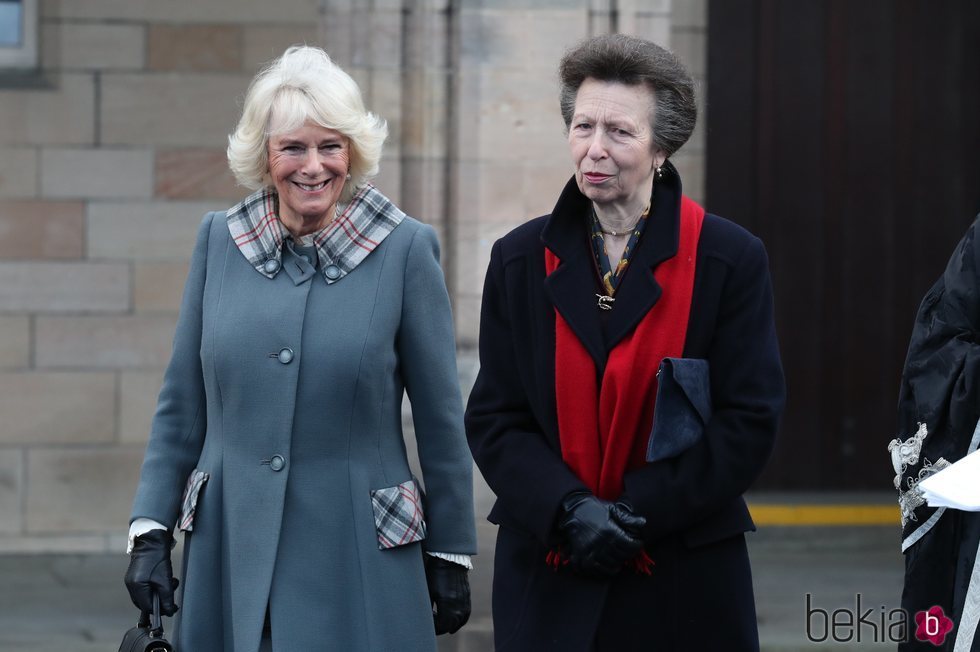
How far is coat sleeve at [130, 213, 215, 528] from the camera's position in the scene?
378 centimetres

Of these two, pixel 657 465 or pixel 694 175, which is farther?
pixel 694 175

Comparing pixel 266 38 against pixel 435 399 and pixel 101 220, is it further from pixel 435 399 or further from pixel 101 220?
pixel 435 399

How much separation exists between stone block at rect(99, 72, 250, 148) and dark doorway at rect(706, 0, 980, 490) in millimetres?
2543

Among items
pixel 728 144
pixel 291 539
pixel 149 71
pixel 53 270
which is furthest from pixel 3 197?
pixel 291 539

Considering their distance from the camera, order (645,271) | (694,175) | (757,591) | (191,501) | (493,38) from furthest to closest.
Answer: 1. (694,175)
2. (757,591)
3. (493,38)
4. (191,501)
5. (645,271)

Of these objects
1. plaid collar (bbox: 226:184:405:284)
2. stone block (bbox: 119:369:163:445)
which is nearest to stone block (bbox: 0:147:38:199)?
stone block (bbox: 119:369:163:445)

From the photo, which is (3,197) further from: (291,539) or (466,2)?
(291,539)

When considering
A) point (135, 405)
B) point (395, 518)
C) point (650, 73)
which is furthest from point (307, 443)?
point (135, 405)

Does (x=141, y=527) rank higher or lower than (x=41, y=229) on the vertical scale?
lower

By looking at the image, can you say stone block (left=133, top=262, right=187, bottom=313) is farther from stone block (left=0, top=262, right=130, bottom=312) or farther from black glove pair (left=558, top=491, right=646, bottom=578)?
black glove pair (left=558, top=491, right=646, bottom=578)

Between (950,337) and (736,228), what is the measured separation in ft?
2.33

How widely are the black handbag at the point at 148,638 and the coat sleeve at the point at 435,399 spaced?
618mm

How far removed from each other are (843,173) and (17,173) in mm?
4312

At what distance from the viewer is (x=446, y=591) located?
3.80 meters
